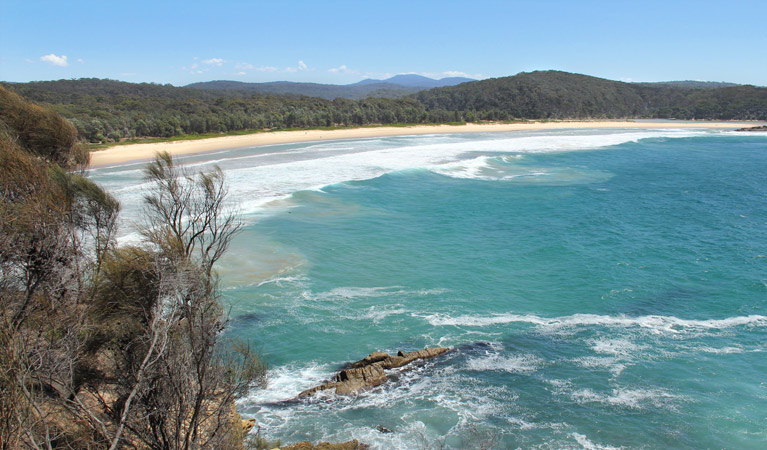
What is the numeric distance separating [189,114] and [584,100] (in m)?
101

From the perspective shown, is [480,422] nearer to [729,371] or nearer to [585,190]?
[729,371]

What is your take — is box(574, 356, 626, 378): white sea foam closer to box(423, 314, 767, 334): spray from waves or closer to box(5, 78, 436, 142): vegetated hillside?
box(423, 314, 767, 334): spray from waves

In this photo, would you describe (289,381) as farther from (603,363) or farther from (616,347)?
(616,347)

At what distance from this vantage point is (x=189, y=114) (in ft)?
214

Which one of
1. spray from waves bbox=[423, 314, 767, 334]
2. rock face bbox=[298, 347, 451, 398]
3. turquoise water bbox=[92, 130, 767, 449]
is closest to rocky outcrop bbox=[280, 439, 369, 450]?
turquoise water bbox=[92, 130, 767, 449]

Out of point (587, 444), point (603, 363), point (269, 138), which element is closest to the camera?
point (587, 444)

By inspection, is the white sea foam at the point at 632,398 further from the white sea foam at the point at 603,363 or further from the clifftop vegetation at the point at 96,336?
the clifftop vegetation at the point at 96,336

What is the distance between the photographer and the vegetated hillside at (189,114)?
2035 inches

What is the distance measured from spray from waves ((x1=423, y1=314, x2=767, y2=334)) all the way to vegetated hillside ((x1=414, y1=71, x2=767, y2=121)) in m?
89.4

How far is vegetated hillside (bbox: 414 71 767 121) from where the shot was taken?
11844 centimetres

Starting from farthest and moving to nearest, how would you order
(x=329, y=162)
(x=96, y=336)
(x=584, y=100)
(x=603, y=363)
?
(x=584, y=100) < (x=329, y=162) < (x=603, y=363) < (x=96, y=336)

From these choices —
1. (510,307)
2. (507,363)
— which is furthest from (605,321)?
(507,363)

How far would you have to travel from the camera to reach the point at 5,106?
13508mm

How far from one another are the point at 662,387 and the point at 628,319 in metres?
3.41
